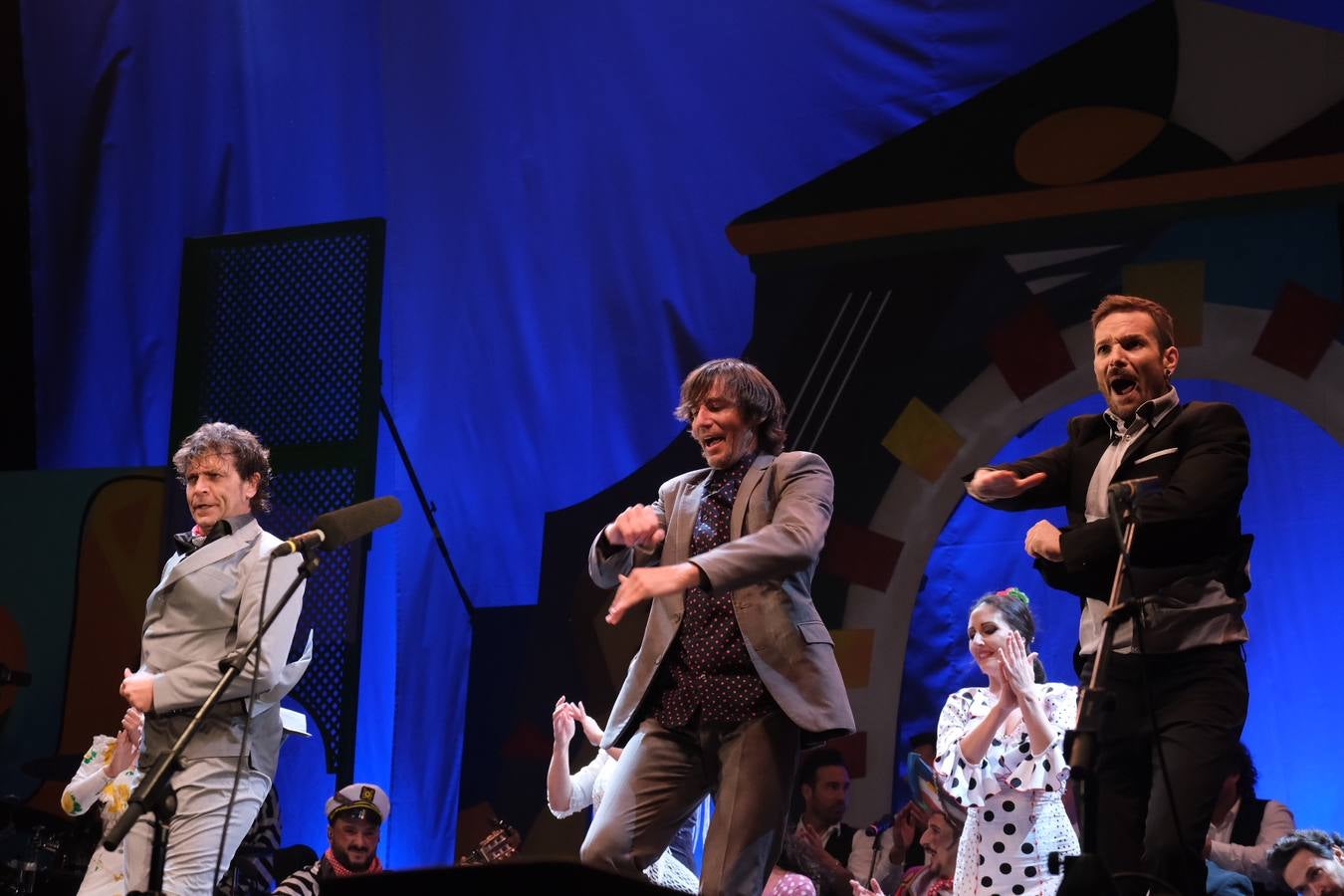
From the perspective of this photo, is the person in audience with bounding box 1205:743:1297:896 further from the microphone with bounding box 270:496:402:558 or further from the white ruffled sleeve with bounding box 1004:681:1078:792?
the microphone with bounding box 270:496:402:558

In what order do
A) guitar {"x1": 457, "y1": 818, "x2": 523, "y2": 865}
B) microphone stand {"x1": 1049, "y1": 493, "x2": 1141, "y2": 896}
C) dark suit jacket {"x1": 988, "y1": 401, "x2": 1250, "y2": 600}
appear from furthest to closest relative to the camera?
1. guitar {"x1": 457, "y1": 818, "x2": 523, "y2": 865}
2. dark suit jacket {"x1": 988, "y1": 401, "x2": 1250, "y2": 600}
3. microphone stand {"x1": 1049, "y1": 493, "x2": 1141, "y2": 896}

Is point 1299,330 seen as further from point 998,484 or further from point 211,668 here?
point 211,668

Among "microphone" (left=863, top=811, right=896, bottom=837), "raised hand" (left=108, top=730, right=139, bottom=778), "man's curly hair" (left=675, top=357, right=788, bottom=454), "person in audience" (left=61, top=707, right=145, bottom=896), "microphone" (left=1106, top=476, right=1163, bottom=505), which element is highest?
"man's curly hair" (left=675, top=357, right=788, bottom=454)

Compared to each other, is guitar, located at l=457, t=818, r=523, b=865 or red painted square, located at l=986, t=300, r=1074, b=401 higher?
red painted square, located at l=986, t=300, r=1074, b=401

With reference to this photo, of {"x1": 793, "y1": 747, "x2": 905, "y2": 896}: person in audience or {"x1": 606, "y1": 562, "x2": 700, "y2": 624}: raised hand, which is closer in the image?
{"x1": 606, "y1": 562, "x2": 700, "y2": 624}: raised hand

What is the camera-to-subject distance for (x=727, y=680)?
3240 mm

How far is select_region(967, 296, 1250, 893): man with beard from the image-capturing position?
9.39ft

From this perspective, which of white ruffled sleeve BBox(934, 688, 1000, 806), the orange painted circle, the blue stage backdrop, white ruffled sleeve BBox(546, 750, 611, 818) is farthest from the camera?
the blue stage backdrop

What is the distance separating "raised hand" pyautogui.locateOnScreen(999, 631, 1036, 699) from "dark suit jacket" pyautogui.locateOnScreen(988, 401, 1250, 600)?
49.1 inches

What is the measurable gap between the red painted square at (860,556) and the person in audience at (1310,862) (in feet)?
6.14

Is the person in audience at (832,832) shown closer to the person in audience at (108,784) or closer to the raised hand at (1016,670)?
the raised hand at (1016,670)

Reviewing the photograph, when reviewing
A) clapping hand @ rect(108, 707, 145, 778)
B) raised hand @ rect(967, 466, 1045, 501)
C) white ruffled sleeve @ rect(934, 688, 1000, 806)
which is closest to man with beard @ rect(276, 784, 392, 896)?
clapping hand @ rect(108, 707, 145, 778)

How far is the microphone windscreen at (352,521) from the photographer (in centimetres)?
343

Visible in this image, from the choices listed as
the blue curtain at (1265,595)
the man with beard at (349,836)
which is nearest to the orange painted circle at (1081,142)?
the blue curtain at (1265,595)
